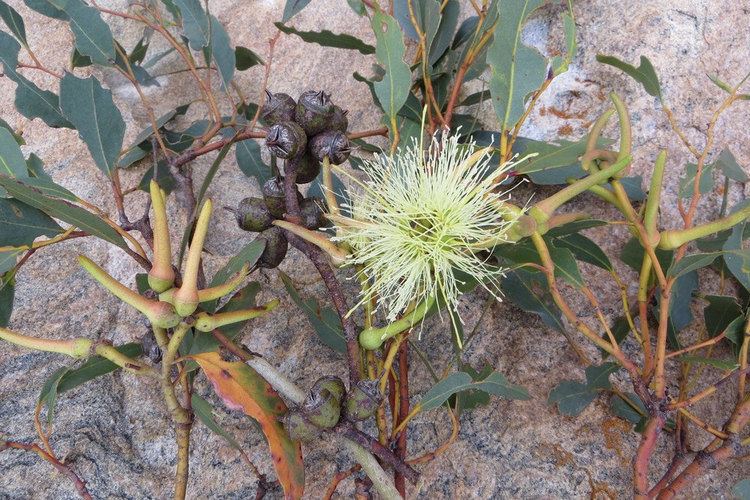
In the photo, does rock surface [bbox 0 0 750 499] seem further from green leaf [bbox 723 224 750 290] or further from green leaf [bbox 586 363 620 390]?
green leaf [bbox 723 224 750 290]

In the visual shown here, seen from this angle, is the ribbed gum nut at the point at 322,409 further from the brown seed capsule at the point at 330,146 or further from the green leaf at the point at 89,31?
the green leaf at the point at 89,31

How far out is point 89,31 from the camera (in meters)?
1.02

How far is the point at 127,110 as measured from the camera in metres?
1.37

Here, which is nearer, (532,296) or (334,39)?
(532,296)

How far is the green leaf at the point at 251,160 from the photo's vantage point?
3.84 ft

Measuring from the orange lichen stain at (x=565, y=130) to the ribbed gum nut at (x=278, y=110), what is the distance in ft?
1.73

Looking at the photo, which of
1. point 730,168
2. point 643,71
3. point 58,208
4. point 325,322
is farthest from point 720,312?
point 58,208

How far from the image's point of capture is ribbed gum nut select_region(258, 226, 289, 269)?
0.86m

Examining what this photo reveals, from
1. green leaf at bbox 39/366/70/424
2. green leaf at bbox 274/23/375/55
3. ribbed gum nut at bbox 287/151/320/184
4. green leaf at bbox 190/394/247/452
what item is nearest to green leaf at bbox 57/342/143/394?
Answer: green leaf at bbox 39/366/70/424

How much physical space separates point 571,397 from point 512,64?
0.48 metres

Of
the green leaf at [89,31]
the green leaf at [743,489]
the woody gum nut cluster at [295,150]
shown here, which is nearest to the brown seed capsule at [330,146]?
the woody gum nut cluster at [295,150]

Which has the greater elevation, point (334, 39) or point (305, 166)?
point (334, 39)

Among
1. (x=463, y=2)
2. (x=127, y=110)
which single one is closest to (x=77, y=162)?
(x=127, y=110)

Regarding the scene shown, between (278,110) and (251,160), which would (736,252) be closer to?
(278,110)
